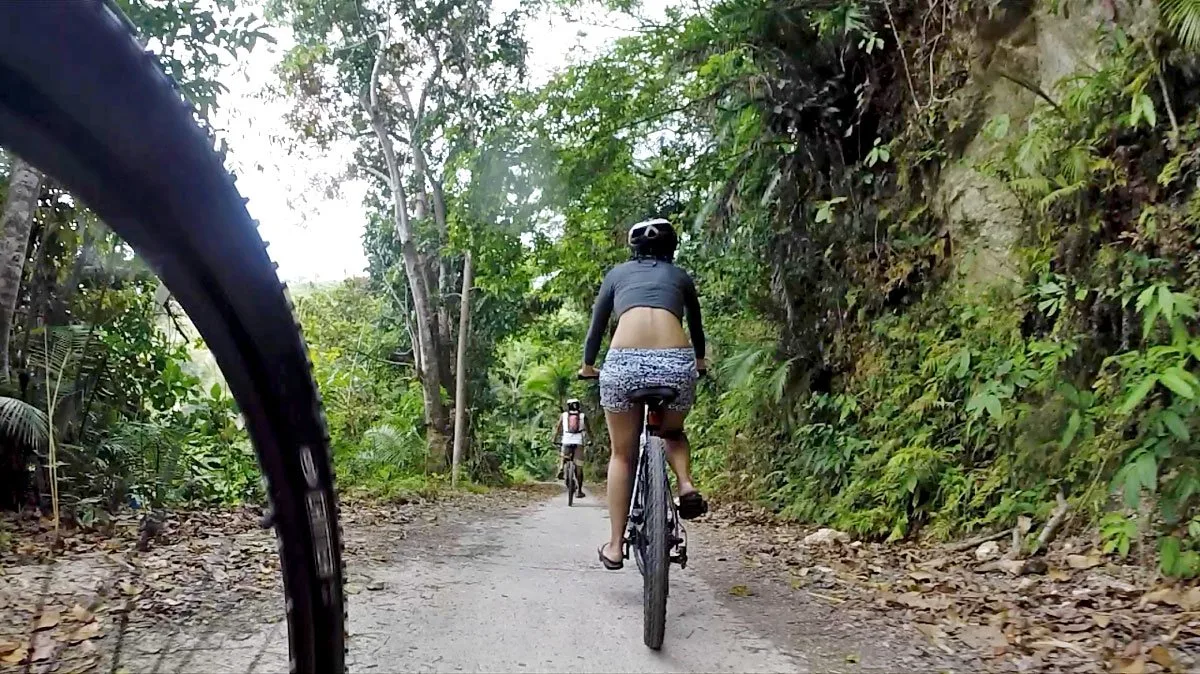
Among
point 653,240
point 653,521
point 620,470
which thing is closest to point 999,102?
point 653,240

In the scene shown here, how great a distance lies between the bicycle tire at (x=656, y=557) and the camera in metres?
3.11

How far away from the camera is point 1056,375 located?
15.7 ft

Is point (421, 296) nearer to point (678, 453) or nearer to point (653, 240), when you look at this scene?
point (653, 240)

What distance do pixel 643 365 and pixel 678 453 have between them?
456 mm

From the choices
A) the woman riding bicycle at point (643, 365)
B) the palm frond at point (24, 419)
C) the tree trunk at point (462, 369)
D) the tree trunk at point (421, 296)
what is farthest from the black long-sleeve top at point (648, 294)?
the tree trunk at point (462, 369)

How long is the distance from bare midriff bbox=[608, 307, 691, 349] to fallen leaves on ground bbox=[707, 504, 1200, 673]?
1.54 meters

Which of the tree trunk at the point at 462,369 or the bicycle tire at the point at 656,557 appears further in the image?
the tree trunk at the point at 462,369

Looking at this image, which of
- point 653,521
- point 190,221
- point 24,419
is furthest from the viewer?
point 24,419

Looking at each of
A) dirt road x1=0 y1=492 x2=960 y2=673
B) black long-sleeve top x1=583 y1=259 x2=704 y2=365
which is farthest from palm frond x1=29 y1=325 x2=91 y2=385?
black long-sleeve top x1=583 y1=259 x2=704 y2=365

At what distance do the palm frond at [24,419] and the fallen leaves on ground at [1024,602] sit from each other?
158 inches

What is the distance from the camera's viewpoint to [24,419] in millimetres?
4520

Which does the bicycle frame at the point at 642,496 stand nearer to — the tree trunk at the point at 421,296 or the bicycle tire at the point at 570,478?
the bicycle tire at the point at 570,478

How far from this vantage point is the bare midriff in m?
3.67

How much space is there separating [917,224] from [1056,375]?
8.66ft
